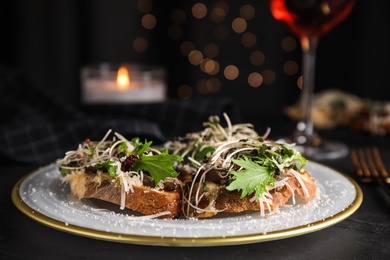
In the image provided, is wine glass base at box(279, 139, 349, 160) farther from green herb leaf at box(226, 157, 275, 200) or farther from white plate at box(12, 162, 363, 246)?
green herb leaf at box(226, 157, 275, 200)

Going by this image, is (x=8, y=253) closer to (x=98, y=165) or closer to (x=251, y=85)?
(x=98, y=165)

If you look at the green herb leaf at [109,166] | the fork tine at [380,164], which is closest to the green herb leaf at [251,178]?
the green herb leaf at [109,166]

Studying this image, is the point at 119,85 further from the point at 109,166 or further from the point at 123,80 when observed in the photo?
the point at 109,166

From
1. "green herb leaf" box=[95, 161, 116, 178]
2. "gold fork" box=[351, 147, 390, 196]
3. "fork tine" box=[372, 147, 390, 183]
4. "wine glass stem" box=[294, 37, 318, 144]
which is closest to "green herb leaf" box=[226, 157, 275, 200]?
"green herb leaf" box=[95, 161, 116, 178]

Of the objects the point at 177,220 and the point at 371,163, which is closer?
the point at 177,220

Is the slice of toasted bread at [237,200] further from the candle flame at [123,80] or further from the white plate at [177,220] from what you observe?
the candle flame at [123,80]

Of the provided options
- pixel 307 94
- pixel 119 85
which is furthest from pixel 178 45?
pixel 307 94
